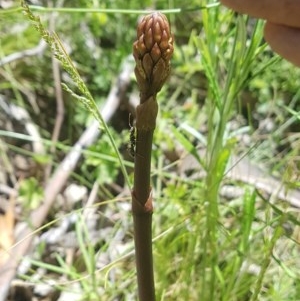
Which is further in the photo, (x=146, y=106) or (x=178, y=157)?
(x=178, y=157)

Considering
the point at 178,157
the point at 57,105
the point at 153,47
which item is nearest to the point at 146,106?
the point at 153,47

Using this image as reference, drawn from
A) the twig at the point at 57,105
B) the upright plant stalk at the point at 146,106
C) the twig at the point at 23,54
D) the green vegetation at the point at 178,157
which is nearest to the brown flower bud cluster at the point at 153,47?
the upright plant stalk at the point at 146,106

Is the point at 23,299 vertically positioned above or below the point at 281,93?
below

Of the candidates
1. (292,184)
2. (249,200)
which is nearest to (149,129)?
(292,184)

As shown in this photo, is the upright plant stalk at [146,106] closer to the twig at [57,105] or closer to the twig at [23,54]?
the twig at [57,105]

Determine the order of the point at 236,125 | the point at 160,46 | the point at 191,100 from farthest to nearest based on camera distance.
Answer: the point at 191,100 < the point at 236,125 < the point at 160,46

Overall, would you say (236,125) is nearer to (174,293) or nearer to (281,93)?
(281,93)

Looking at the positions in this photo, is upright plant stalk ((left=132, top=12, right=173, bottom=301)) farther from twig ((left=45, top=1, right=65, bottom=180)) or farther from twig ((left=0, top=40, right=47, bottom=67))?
twig ((left=0, top=40, right=47, bottom=67))

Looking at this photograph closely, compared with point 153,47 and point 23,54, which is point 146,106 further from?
point 23,54
